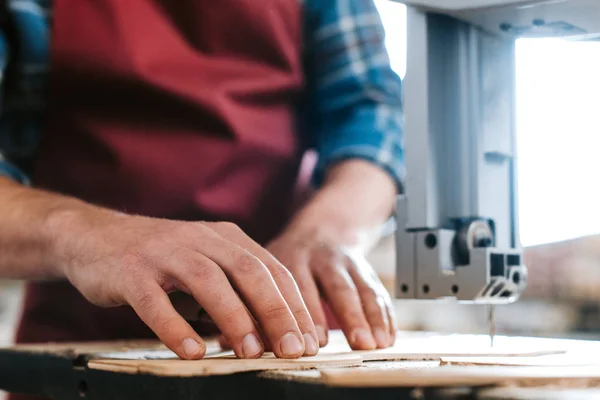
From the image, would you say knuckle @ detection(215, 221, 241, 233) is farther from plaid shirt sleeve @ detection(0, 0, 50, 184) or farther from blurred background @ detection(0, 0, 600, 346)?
plaid shirt sleeve @ detection(0, 0, 50, 184)

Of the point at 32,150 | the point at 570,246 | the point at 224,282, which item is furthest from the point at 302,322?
the point at 570,246

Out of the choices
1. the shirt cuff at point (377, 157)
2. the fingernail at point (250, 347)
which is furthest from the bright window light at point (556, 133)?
the fingernail at point (250, 347)

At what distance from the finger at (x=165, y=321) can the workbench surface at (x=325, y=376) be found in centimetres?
2

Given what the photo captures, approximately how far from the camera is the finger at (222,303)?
0.62 m

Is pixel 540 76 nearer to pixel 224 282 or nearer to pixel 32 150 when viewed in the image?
pixel 224 282

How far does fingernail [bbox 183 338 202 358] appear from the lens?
612 mm

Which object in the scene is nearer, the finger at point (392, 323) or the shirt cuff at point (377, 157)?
the finger at point (392, 323)

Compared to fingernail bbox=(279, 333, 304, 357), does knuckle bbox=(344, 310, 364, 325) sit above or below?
below

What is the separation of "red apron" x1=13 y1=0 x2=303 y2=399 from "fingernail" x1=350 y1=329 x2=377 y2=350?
13.6 inches

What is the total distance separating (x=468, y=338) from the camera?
0.92 m

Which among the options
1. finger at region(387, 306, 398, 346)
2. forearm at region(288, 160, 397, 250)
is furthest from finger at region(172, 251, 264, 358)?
forearm at region(288, 160, 397, 250)

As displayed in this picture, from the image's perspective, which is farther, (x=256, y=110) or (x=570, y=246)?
(x=570, y=246)

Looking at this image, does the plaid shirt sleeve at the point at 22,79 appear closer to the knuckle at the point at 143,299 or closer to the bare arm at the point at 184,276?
the bare arm at the point at 184,276

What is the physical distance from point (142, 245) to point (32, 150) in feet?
1.63
